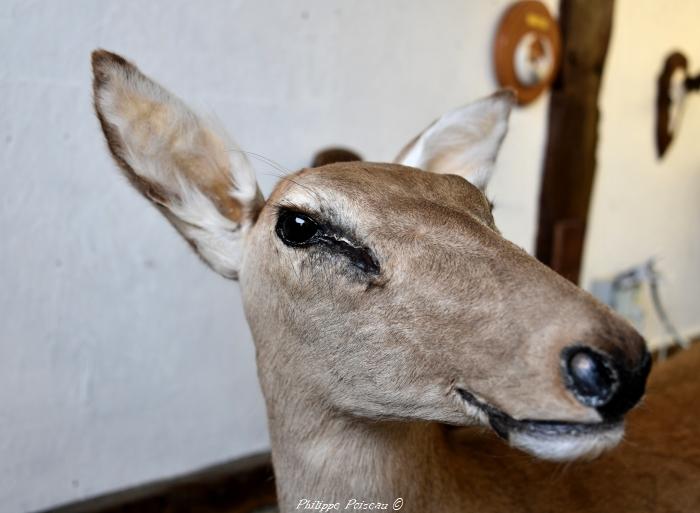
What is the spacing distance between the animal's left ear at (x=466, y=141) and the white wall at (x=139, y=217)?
60 centimetres

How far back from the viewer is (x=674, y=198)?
328 cm

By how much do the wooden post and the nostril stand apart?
6.81 feet

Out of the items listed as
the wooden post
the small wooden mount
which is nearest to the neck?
the wooden post

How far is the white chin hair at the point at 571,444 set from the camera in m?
0.64

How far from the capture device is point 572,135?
260cm

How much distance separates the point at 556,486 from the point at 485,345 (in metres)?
0.50

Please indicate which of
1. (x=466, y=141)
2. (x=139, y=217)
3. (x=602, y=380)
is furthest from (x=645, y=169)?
(x=602, y=380)

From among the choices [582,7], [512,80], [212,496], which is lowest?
[212,496]

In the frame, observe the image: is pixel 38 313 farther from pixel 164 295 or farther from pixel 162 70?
pixel 162 70

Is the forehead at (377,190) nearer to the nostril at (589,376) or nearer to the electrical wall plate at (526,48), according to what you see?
the nostril at (589,376)

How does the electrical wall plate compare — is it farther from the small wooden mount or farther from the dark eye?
the dark eye

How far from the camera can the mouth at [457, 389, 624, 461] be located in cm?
64

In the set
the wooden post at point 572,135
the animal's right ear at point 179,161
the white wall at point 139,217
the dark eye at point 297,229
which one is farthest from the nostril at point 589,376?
the wooden post at point 572,135

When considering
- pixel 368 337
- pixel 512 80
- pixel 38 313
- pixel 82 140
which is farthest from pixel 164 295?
pixel 512 80
